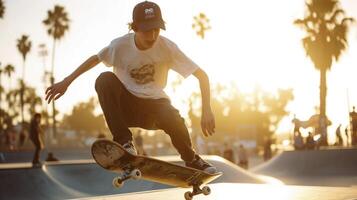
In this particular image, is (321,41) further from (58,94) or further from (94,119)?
(94,119)

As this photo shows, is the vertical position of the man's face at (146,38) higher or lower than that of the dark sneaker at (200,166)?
higher

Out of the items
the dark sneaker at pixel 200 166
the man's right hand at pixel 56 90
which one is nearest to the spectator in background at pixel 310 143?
the dark sneaker at pixel 200 166

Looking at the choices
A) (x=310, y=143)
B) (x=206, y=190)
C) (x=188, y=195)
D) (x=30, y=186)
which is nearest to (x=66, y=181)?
(x=30, y=186)

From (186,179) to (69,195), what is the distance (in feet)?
22.9

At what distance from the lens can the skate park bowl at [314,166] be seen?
18.2 m

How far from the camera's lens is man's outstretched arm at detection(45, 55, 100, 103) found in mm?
4375

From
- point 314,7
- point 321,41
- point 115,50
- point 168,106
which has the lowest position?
point 168,106

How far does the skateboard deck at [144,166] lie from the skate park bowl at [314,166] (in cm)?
1261

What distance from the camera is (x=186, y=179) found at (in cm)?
509

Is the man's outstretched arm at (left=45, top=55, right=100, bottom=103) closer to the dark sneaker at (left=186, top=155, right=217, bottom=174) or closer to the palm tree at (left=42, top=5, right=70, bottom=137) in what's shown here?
the dark sneaker at (left=186, top=155, right=217, bottom=174)

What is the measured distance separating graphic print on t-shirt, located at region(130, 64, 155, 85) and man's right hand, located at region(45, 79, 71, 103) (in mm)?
648

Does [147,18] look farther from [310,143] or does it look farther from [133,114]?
[310,143]

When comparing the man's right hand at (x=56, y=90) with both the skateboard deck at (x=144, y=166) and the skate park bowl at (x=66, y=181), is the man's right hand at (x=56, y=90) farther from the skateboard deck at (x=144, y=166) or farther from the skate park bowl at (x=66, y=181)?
the skate park bowl at (x=66, y=181)

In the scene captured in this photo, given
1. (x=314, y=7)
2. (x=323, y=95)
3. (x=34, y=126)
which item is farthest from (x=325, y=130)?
(x=34, y=126)
